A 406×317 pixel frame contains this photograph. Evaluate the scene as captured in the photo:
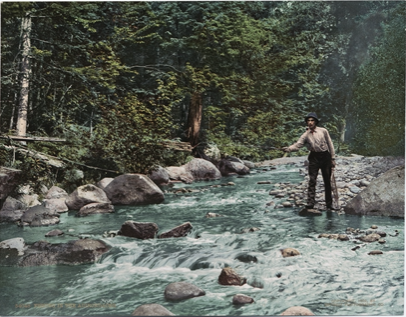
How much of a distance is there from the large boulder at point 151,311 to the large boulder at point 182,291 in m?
0.12

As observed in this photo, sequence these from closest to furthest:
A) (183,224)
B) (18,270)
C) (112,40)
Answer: (18,270) < (183,224) < (112,40)

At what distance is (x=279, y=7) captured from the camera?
15.4 feet

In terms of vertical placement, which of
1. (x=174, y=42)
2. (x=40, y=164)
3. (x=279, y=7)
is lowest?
(x=40, y=164)

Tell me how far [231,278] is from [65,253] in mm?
1619

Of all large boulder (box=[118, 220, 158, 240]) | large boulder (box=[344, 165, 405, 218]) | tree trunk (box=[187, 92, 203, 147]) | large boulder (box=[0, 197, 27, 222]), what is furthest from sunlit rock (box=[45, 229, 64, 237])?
large boulder (box=[344, 165, 405, 218])

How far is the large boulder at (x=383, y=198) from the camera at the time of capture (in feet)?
14.5

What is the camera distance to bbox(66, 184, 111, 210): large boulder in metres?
5.07

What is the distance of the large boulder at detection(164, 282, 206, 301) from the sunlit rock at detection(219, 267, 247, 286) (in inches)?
7.8

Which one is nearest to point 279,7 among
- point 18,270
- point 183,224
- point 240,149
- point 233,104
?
point 233,104

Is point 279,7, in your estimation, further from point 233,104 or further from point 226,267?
point 226,267

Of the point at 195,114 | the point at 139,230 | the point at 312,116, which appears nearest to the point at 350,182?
the point at 312,116

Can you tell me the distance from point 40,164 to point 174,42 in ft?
6.57

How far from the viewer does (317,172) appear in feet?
15.1

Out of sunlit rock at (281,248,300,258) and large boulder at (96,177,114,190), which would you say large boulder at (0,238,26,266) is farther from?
sunlit rock at (281,248,300,258)
